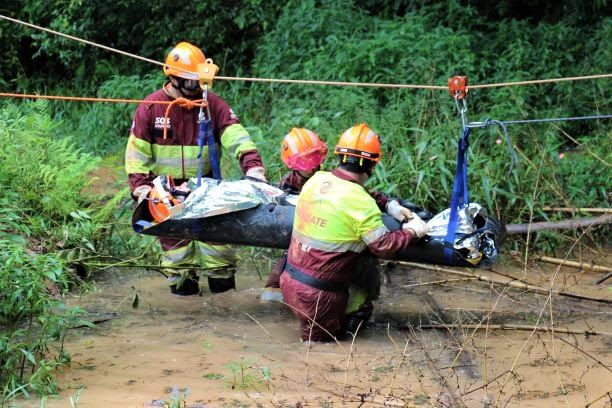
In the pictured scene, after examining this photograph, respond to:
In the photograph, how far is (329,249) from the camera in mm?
5484

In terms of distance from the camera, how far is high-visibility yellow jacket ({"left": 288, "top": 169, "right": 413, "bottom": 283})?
5352 millimetres

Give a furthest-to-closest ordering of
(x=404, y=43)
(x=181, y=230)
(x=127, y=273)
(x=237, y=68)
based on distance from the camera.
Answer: (x=237, y=68) → (x=404, y=43) → (x=127, y=273) → (x=181, y=230)

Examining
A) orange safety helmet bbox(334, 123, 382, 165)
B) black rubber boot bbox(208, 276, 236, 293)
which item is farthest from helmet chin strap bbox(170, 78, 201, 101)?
orange safety helmet bbox(334, 123, 382, 165)

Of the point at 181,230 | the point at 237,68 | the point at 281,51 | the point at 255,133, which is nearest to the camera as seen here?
the point at 181,230

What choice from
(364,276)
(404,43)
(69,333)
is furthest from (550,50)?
(69,333)

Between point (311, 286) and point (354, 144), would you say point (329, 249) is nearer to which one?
point (311, 286)

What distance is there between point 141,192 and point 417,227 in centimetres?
193

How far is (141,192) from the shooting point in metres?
6.26

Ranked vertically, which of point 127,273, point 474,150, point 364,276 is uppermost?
point 474,150

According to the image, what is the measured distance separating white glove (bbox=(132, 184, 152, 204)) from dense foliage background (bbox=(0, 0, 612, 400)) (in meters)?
0.65

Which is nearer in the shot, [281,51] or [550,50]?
[550,50]

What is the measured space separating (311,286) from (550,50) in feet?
19.1

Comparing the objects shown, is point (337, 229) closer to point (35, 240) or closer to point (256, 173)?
point (256, 173)

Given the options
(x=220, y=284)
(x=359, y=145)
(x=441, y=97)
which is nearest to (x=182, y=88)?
(x=220, y=284)
